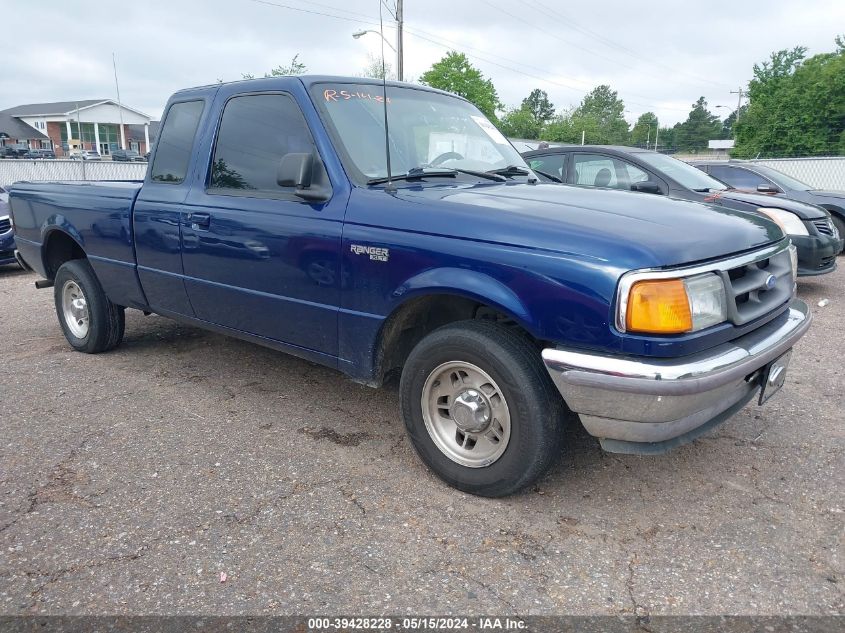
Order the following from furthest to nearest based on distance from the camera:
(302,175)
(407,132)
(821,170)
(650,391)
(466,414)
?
(821,170) < (407,132) < (302,175) < (466,414) < (650,391)

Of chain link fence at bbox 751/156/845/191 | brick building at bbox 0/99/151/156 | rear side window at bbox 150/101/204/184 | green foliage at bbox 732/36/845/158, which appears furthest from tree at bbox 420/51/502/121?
rear side window at bbox 150/101/204/184

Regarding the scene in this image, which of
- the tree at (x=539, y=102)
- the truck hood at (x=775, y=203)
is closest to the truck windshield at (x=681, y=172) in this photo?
the truck hood at (x=775, y=203)

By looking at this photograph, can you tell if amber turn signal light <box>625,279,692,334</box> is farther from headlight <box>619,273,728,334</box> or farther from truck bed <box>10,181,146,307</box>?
truck bed <box>10,181,146,307</box>

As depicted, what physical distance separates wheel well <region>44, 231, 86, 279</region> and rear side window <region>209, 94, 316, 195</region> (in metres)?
2.10

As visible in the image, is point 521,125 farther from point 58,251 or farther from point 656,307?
point 656,307

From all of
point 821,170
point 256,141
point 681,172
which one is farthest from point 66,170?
point 821,170

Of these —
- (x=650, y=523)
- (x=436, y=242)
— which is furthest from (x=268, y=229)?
(x=650, y=523)

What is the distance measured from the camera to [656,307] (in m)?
2.36

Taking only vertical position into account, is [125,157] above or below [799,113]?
below

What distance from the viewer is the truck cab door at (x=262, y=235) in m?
3.29

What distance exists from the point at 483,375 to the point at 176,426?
78.7 inches

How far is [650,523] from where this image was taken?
110 inches

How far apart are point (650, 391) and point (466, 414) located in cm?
85

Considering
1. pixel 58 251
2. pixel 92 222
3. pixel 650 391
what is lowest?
pixel 650 391
